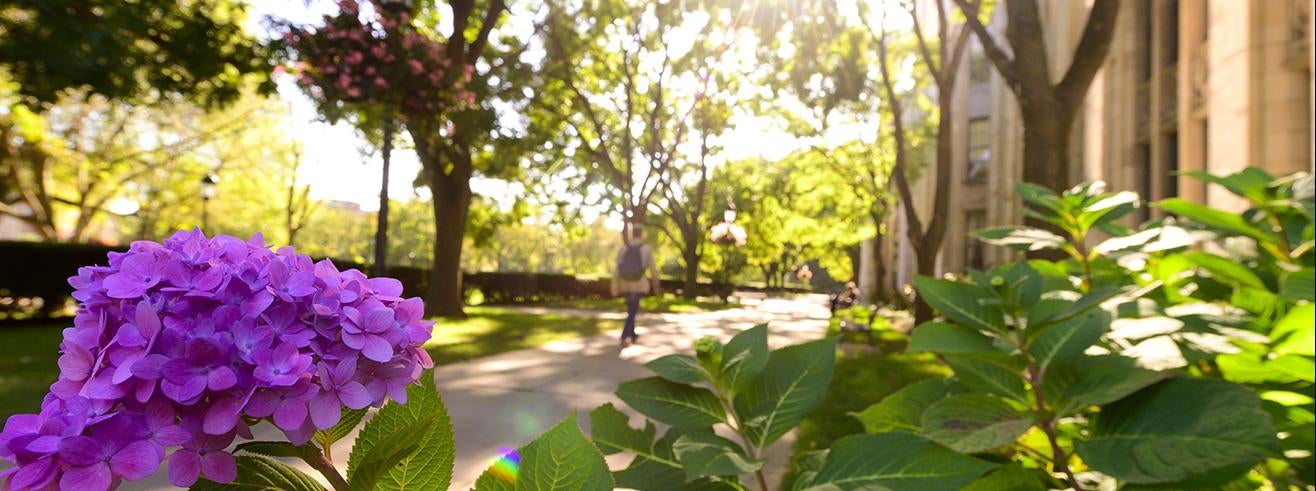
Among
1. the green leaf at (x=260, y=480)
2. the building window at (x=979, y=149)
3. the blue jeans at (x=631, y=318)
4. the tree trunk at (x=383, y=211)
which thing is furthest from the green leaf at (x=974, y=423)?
the building window at (x=979, y=149)

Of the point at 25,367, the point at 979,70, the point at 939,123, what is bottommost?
the point at 25,367

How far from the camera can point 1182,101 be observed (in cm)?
1148

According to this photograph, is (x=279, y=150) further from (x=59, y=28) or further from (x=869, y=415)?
(x=869, y=415)

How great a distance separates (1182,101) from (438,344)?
1235 centimetres

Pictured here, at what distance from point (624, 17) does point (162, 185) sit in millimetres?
29567

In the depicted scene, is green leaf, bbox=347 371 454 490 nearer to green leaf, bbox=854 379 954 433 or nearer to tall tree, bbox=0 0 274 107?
green leaf, bbox=854 379 954 433

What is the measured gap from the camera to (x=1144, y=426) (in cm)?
106

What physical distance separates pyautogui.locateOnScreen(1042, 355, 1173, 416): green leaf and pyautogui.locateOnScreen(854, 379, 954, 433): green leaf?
0.21 meters

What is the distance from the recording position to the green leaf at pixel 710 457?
92 cm

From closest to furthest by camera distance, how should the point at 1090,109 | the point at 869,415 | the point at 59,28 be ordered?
1. the point at 869,415
2. the point at 59,28
3. the point at 1090,109

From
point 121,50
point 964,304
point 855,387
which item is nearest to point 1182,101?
point 855,387

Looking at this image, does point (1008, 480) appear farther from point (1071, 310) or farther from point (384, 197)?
point (384, 197)

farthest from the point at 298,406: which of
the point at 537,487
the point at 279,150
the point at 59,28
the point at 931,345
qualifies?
the point at 279,150

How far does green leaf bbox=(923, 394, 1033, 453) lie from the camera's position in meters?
1.03
